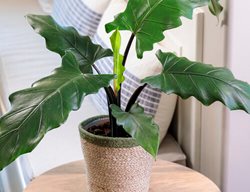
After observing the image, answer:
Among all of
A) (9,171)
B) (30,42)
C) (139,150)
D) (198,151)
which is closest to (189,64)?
(139,150)

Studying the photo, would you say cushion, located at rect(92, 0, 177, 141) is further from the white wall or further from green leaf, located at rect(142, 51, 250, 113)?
green leaf, located at rect(142, 51, 250, 113)

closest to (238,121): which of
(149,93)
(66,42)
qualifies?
(149,93)

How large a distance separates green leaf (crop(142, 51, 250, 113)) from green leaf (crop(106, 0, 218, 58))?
0.23 ft

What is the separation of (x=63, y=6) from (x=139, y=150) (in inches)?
49.3

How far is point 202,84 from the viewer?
0.89 meters

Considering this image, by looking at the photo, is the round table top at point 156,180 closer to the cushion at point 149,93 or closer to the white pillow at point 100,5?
the cushion at point 149,93

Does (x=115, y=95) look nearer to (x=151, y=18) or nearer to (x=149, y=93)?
(x=151, y=18)

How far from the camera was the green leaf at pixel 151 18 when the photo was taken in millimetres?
887

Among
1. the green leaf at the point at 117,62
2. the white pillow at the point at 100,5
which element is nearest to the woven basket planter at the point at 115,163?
the green leaf at the point at 117,62

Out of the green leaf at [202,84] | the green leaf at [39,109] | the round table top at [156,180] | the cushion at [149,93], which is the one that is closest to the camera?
the green leaf at [39,109]

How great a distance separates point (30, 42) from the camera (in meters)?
2.22

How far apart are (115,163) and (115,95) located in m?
0.14

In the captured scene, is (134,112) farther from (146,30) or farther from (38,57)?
(38,57)

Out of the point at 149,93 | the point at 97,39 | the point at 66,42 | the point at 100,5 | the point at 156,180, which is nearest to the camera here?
the point at 66,42
